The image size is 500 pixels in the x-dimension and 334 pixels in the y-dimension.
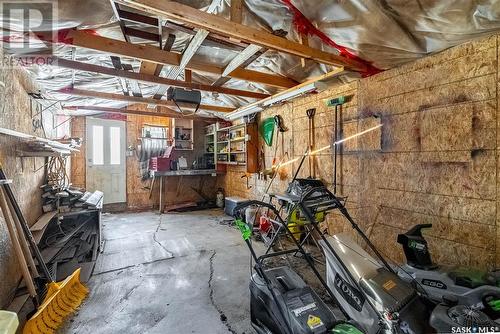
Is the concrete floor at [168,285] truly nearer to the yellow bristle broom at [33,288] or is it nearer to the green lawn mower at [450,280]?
the yellow bristle broom at [33,288]

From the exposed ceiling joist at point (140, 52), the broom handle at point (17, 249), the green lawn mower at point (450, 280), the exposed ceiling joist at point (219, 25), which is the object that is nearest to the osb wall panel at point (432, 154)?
the green lawn mower at point (450, 280)

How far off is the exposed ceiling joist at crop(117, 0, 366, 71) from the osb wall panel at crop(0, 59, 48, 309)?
5.77 feet

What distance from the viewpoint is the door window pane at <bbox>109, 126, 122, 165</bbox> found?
605cm

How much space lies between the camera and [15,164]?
2492mm

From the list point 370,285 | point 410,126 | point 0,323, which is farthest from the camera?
point 410,126

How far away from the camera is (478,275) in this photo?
1659 millimetres

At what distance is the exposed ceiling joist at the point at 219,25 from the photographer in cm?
151

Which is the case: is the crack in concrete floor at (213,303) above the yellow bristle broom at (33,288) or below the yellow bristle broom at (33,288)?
below

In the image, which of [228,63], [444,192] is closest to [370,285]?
[444,192]

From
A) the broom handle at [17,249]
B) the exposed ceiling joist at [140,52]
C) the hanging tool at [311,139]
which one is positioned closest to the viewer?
the broom handle at [17,249]

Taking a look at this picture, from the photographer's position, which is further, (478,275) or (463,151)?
(463,151)

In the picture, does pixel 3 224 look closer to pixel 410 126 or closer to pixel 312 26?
pixel 312 26

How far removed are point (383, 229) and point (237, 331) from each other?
1981 millimetres

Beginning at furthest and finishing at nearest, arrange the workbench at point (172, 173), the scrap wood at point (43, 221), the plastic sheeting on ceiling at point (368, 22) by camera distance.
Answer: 1. the workbench at point (172, 173)
2. the scrap wood at point (43, 221)
3. the plastic sheeting on ceiling at point (368, 22)
